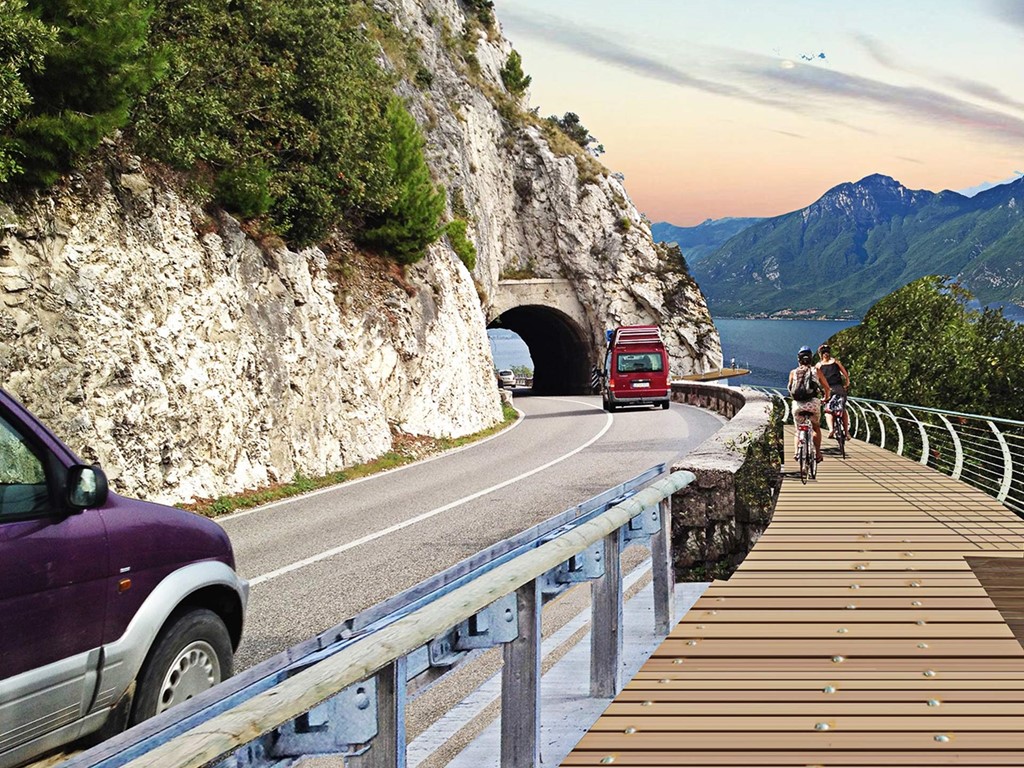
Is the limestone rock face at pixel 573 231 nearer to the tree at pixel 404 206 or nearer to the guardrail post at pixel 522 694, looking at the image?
the tree at pixel 404 206

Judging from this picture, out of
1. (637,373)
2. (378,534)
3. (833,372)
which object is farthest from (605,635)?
(637,373)

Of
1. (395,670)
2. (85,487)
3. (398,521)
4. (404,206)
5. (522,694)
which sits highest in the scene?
(404,206)

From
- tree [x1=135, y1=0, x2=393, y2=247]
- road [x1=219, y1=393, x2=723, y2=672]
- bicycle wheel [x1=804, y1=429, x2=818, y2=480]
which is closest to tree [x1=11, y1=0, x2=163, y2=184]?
tree [x1=135, y1=0, x2=393, y2=247]

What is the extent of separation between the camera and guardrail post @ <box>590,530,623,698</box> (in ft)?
16.5

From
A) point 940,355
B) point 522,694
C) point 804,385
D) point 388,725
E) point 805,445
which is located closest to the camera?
point 388,725

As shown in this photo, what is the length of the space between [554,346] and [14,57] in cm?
6838

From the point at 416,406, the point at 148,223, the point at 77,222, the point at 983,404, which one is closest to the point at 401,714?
the point at 77,222

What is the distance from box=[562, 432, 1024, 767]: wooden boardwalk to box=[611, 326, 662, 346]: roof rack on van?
99.2 ft

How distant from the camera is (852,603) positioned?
23.6ft

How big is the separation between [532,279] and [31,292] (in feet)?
190

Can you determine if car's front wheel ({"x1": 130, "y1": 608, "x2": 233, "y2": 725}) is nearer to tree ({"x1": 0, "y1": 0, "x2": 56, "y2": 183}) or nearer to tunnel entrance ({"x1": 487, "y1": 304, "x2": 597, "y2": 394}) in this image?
tree ({"x1": 0, "y1": 0, "x2": 56, "y2": 183})

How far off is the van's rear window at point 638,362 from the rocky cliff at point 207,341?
216 inches

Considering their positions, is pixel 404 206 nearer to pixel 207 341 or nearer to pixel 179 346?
pixel 207 341

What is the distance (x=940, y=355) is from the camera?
34000mm
